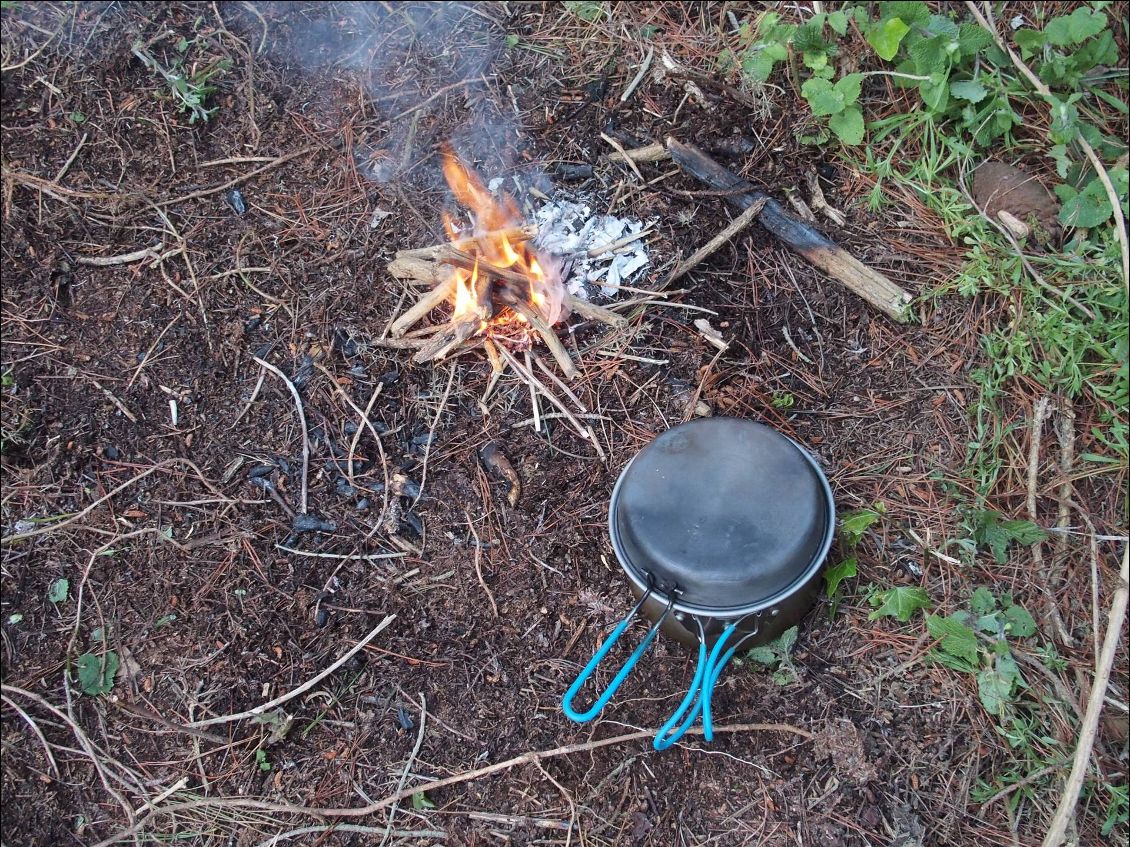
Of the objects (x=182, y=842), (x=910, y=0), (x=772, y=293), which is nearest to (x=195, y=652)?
(x=182, y=842)

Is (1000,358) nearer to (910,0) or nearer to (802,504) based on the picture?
(802,504)

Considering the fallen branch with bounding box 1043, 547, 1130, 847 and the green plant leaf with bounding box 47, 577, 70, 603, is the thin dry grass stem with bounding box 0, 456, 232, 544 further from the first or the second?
the fallen branch with bounding box 1043, 547, 1130, 847

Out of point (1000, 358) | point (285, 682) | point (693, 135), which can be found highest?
point (693, 135)

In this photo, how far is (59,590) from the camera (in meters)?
2.54

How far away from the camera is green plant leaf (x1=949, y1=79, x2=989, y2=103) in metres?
2.71

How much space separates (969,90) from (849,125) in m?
0.41

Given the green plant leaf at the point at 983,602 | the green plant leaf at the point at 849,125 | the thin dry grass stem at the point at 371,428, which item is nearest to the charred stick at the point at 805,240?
the green plant leaf at the point at 849,125

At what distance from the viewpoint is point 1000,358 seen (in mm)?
2561

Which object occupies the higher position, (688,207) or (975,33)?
(975,33)

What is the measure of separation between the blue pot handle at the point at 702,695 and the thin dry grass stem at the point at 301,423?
131 centimetres

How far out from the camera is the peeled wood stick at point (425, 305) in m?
2.66

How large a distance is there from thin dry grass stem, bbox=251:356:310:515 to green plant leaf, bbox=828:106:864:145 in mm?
2084

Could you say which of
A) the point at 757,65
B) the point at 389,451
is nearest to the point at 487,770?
the point at 389,451

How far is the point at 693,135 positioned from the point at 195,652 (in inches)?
95.5
